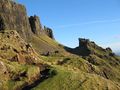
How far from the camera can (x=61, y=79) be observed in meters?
126

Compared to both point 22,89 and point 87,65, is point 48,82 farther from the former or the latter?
point 87,65

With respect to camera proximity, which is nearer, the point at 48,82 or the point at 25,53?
the point at 48,82

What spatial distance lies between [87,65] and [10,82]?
69.5m

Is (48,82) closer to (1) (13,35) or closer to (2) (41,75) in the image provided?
(2) (41,75)

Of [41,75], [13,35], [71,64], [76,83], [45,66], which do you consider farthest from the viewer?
[71,64]

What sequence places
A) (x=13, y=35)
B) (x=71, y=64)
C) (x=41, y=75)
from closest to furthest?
1. (x=41, y=75)
2. (x=13, y=35)
3. (x=71, y=64)

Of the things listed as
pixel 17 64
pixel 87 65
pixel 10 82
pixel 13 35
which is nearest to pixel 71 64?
pixel 87 65

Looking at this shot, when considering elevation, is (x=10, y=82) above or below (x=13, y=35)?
below

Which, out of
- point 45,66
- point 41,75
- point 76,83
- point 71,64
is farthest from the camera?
point 71,64

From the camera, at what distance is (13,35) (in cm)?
17025

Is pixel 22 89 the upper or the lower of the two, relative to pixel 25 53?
lower

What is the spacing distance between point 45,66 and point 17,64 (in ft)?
42.7

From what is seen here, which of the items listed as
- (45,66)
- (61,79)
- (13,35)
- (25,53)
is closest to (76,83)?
(61,79)

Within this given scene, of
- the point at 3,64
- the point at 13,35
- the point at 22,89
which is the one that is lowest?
the point at 22,89
